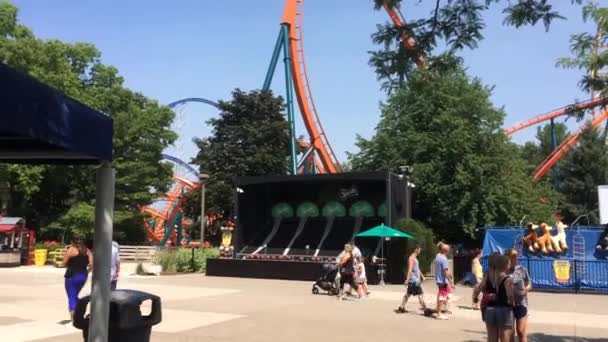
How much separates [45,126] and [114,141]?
43.0 meters

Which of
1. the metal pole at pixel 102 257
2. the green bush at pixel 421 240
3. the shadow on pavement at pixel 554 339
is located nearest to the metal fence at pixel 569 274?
the green bush at pixel 421 240

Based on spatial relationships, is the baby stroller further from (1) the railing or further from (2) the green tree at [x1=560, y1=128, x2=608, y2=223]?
(2) the green tree at [x1=560, y1=128, x2=608, y2=223]

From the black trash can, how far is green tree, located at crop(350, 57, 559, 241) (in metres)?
32.3

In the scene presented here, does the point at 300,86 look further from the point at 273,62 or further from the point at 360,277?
the point at 360,277

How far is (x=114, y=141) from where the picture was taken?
151 ft

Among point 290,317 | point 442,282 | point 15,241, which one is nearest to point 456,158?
point 15,241

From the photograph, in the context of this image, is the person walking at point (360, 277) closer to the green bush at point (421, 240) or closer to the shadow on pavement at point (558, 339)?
the green bush at point (421, 240)

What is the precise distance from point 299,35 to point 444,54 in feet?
142

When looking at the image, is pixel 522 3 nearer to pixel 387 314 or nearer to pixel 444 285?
pixel 444 285

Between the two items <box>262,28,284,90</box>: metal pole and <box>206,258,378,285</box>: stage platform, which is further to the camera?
<box>262,28,284,90</box>: metal pole

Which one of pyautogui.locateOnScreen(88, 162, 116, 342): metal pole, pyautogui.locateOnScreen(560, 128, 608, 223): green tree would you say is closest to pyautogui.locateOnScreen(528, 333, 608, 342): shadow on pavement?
pyautogui.locateOnScreen(88, 162, 116, 342): metal pole

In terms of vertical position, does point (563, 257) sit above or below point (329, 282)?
above

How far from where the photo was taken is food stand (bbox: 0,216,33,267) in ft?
111

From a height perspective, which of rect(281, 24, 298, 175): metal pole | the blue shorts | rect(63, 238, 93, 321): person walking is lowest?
the blue shorts
